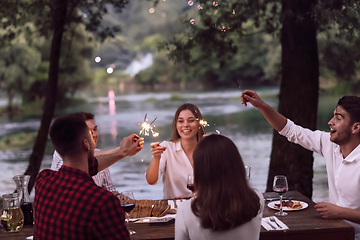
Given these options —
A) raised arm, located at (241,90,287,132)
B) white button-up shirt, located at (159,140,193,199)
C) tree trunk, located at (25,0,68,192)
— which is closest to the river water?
tree trunk, located at (25,0,68,192)

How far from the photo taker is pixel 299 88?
4156mm

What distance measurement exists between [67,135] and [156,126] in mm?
6893

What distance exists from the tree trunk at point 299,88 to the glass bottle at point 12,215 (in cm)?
308

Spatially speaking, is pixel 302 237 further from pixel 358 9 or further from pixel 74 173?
pixel 358 9

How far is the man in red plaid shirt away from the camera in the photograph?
1.39m

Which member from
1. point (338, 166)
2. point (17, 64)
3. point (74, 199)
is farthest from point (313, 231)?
point (17, 64)

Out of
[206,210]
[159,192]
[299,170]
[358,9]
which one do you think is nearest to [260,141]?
[159,192]

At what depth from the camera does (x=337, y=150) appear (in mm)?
2465

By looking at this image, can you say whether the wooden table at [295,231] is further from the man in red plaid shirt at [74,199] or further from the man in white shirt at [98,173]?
the man in white shirt at [98,173]

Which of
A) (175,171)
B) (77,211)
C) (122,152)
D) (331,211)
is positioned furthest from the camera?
(175,171)

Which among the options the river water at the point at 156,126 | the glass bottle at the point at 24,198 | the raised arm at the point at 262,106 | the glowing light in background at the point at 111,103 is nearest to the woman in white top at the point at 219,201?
the raised arm at the point at 262,106

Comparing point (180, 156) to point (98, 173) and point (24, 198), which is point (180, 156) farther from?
point (24, 198)

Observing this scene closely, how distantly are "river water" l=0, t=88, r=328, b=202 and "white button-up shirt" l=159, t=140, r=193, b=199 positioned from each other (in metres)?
4.61

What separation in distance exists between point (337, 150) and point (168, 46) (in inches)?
114
